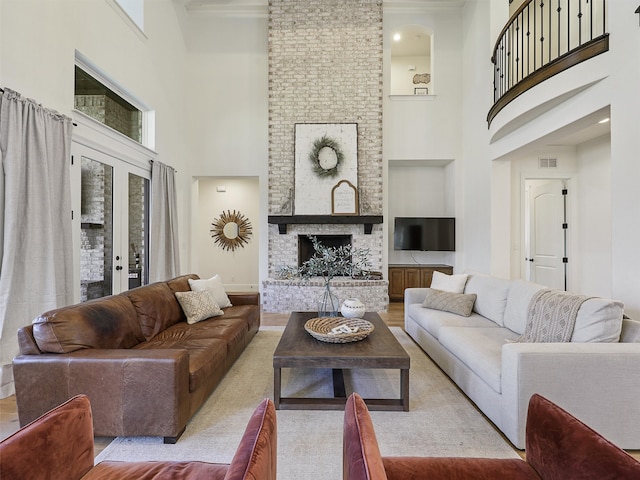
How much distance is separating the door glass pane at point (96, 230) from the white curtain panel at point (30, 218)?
59 centimetres

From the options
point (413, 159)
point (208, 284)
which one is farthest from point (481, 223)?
point (208, 284)

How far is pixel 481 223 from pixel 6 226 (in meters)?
5.94

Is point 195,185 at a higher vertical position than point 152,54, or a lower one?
lower

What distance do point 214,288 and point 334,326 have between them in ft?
5.46

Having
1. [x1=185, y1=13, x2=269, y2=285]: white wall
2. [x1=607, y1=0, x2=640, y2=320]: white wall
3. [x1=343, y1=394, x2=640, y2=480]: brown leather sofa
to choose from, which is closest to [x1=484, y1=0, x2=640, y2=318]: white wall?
[x1=607, y1=0, x2=640, y2=320]: white wall

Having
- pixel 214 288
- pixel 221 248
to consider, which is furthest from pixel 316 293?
pixel 221 248

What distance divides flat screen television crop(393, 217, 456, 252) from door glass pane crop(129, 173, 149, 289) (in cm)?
442

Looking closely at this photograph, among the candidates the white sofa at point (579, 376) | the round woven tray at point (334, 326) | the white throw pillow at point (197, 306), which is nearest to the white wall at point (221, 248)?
the white throw pillow at point (197, 306)

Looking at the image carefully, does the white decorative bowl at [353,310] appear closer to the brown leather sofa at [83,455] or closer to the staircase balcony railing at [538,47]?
the brown leather sofa at [83,455]

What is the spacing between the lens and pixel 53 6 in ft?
10.2

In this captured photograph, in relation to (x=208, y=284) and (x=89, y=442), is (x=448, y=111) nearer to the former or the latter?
(x=208, y=284)

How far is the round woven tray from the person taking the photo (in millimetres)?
2521

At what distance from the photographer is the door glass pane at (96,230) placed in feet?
12.2

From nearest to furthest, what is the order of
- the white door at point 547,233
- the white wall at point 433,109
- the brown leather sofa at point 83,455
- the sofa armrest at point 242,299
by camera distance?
the brown leather sofa at point 83,455 < the sofa armrest at point 242,299 < the white door at point 547,233 < the white wall at point 433,109
